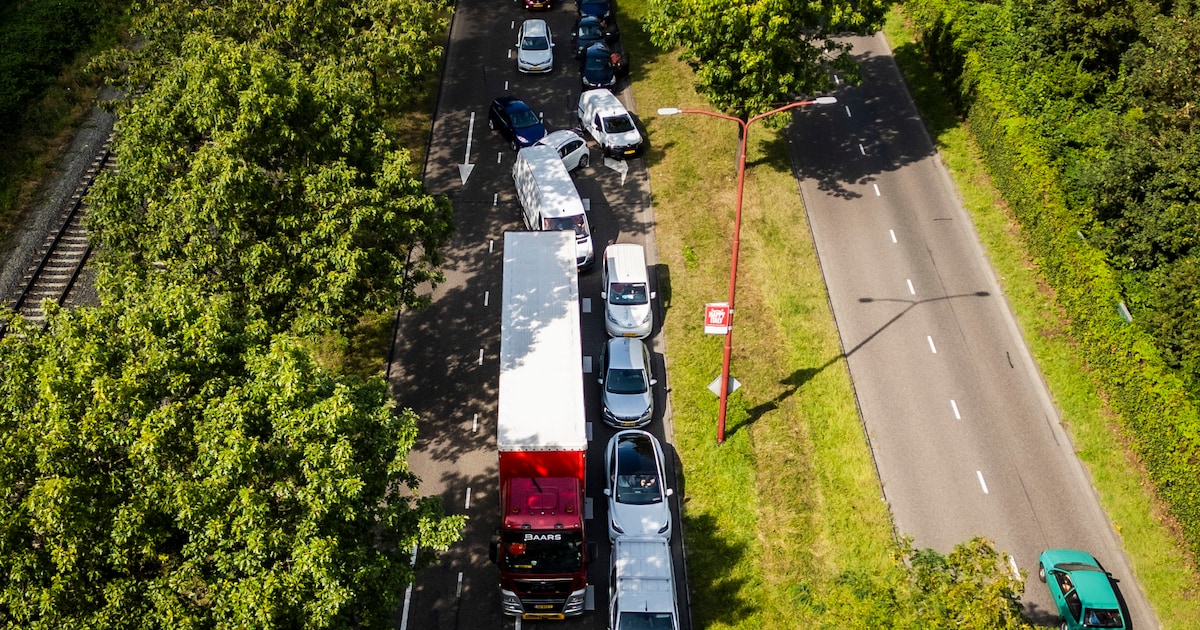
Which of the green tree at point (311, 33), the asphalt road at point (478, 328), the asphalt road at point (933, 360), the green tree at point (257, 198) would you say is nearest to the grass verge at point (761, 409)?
the asphalt road at point (478, 328)

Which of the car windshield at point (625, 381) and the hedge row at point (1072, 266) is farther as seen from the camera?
the car windshield at point (625, 381)

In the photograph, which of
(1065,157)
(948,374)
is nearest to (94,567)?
(948,374)

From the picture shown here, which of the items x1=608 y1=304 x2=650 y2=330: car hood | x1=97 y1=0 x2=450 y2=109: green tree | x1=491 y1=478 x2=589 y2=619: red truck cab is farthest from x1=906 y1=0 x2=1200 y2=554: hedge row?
x1=97 y1=0 x2=450 y2=109: green tree

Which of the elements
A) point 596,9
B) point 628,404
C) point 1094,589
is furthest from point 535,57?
point 1094,589

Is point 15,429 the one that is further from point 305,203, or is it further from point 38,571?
point 305,203

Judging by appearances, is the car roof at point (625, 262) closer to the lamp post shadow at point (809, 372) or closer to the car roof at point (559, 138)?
the lamp post shadow at point (809, 372)
